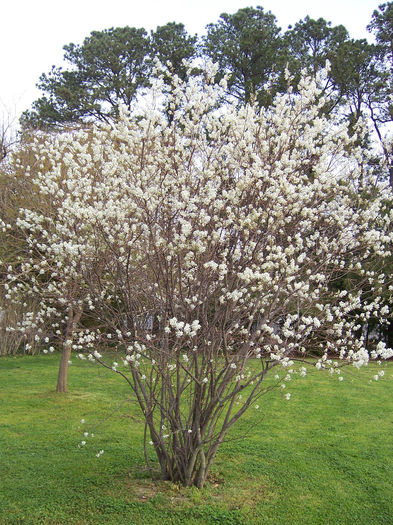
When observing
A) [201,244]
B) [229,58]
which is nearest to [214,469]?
[201,244]

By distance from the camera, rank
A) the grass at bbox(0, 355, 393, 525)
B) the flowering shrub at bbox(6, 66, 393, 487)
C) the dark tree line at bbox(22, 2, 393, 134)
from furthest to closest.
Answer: the dark tree line at bbox(22, 2, 393, 134), the grass at bbox(0, 355, 393, 525), the flowering shrub at bbox(6, 66, 393, 487)

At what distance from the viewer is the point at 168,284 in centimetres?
434

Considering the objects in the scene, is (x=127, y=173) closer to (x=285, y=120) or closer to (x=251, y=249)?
(x=251, y=249)

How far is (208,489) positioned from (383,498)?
1.73m

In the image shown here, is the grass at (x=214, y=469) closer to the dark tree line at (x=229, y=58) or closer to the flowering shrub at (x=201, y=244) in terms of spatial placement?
the flowering shrub at (x=201, y=244)

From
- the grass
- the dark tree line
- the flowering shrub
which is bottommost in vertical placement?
the grass

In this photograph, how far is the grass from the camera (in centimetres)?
438

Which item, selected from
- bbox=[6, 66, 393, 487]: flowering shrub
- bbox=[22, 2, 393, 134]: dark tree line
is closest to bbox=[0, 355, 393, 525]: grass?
bbox=[6, 66, 393, 487]: flowering shrub

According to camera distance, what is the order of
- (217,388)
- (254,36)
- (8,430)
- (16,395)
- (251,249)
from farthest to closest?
(254,36), (16,395), (8,430), (217,388), (251,249)

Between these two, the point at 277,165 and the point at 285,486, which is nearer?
the point at 277,165

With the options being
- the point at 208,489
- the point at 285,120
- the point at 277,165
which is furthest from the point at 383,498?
the point at 285,120

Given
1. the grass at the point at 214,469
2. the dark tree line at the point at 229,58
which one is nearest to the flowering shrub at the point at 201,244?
the grass at the point at 214,469

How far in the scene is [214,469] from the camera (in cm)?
532

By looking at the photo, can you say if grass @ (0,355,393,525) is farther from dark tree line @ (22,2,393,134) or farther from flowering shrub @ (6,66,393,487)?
dark tree line @ (22,2,393,134)
